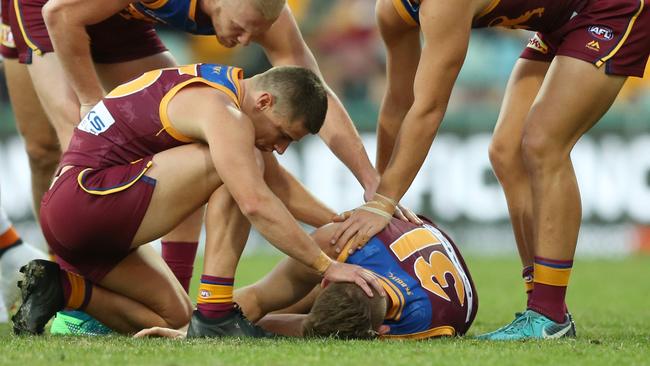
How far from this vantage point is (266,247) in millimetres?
13234

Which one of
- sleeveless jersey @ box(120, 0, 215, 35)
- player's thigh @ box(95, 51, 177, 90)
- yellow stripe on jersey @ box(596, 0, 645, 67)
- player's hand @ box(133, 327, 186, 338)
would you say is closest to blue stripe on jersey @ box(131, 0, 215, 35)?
sleeveless jersey @ box(120, 0, 215, 35)

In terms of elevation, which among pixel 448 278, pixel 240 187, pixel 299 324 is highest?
pixel 240 187

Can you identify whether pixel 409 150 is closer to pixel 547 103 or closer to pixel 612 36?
pixel 547 103

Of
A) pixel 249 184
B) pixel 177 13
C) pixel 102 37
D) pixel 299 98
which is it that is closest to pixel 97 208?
pixel 249 184

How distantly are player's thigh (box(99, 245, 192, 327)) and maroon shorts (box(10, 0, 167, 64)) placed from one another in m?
1.56

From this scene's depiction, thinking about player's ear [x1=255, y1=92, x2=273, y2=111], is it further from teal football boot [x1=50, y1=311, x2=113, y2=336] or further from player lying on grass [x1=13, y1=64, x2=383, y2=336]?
teal football boot [x1=50, y1=311, x2=113, y2=336]

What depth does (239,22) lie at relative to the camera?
5395 millimetres

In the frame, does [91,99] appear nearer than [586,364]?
No

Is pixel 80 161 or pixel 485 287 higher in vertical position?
pixel 80 161

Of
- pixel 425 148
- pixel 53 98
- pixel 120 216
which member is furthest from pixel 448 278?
pixel 53 98

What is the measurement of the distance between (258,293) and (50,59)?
78.9 inches

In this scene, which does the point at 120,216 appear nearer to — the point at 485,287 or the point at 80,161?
the point at 80,161

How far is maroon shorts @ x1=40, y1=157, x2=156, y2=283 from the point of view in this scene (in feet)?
16.4

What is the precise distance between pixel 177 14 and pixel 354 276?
6.10 feet
